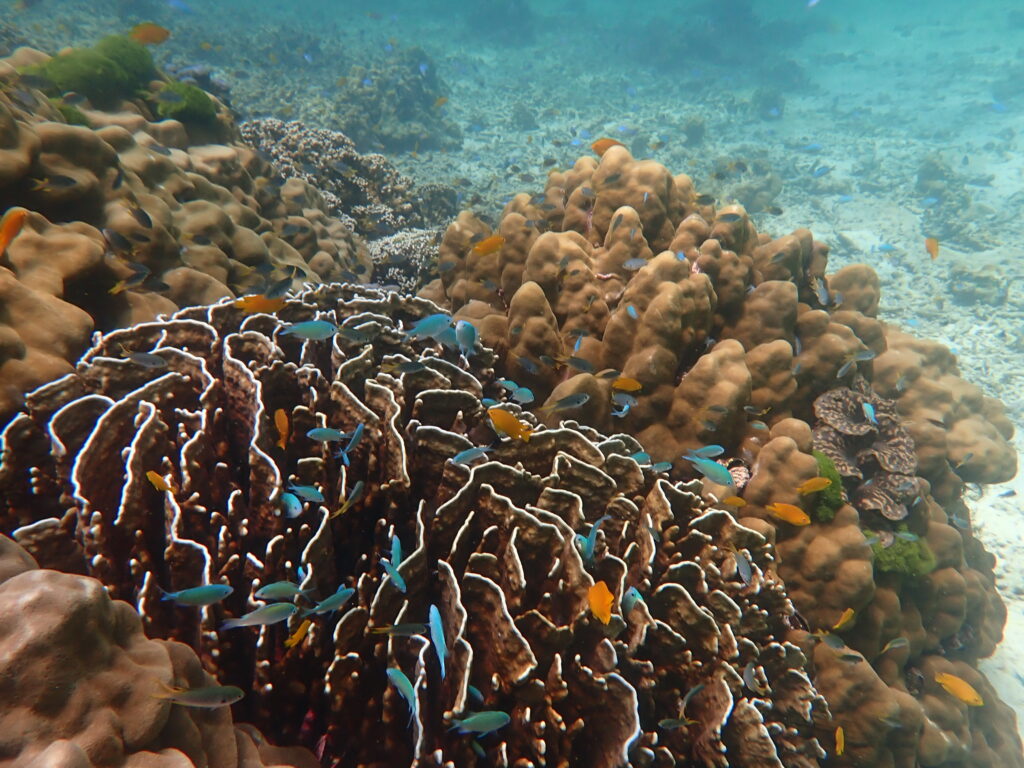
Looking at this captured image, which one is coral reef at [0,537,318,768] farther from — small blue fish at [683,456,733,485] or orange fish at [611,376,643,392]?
orange fish at [611,376,643,392]

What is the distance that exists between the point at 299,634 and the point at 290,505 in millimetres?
629

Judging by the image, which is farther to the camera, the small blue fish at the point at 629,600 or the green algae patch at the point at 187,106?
the green algae patch at the point at 187,106

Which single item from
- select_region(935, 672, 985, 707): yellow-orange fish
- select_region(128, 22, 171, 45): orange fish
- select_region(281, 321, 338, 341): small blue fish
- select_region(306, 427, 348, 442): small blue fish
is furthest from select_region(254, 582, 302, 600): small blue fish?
select_region(128, 22, 171, 45): orange fish

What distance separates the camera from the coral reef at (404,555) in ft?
7.87

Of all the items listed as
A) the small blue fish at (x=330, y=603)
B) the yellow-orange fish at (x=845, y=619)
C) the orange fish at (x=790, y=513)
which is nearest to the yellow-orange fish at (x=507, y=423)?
the small blue fish at (x=330, y=603)

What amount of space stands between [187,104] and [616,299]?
24.3ft

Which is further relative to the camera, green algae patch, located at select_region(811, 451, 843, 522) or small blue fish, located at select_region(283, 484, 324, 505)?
green algae patch, located at select_region(811, 451, 843, 522)

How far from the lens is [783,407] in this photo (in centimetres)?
516

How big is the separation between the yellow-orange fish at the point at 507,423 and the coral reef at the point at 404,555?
24 cm

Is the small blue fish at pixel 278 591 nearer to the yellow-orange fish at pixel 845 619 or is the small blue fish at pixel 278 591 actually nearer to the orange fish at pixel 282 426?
the orange fish at pixel 282 426

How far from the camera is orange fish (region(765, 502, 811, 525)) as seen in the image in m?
4.20

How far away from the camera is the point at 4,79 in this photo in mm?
5734

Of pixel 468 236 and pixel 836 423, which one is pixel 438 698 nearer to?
pixel 836 423

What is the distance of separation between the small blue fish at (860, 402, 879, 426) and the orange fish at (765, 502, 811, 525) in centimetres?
151
